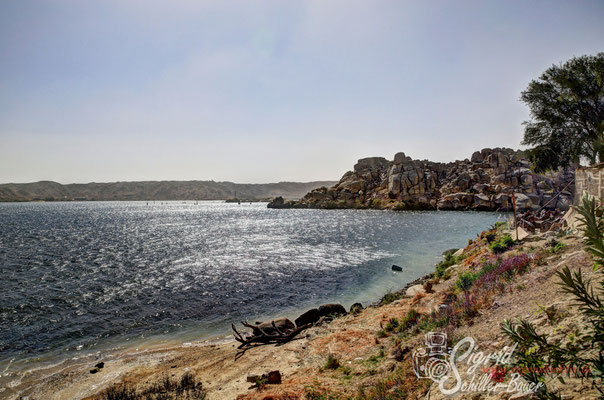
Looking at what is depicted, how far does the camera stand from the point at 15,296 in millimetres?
18859

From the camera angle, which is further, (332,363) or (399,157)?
(399,157)

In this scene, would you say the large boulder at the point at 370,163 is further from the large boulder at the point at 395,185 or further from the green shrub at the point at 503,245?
the green shrub at the point at 503,245

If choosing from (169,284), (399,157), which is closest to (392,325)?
(169,284)

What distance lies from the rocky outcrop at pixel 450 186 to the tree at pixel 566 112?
41761mm

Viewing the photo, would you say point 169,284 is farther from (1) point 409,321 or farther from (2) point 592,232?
(2) point 592,232

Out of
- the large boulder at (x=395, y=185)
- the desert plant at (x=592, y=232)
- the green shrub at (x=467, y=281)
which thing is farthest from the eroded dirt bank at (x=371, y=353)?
the large boulder at (x=395, y=185)

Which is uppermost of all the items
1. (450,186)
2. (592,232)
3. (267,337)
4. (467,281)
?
(450,186)

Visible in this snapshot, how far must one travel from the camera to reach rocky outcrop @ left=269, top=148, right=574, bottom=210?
79.9 m

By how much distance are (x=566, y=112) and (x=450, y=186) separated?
82618 millimetres

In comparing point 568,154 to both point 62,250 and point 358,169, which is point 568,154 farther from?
point 358,169

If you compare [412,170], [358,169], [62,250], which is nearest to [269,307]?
[62,250]

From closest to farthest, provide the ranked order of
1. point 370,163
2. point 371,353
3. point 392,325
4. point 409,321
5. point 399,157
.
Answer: point 371,353, point 409,321, point 392,325, point 399,157, point 370,163

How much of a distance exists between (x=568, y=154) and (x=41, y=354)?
41.0 metres

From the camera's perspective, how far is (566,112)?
83.4 ft
